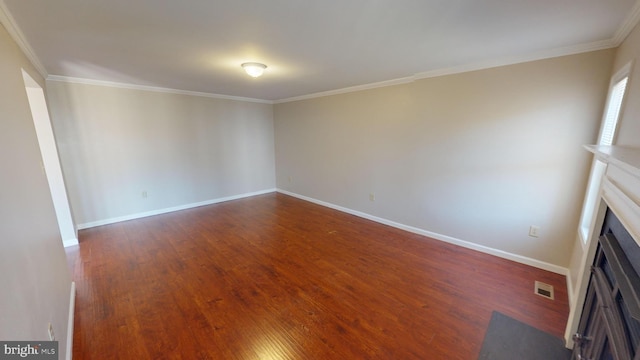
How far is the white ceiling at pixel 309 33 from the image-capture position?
4.81ft

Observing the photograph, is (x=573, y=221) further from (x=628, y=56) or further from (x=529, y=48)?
(x=529, y=48)

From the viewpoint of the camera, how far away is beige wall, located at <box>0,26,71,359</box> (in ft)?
3.22

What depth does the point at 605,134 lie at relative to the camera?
203 centimetres

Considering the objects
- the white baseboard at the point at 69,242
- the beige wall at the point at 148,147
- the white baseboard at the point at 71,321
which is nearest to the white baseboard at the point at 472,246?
the beige wall at the point at 148,147

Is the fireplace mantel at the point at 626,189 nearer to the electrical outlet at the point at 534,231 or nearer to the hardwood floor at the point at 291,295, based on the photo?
the hardwood floor at the point at 291,295

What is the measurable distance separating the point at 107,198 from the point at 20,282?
11.8 ft

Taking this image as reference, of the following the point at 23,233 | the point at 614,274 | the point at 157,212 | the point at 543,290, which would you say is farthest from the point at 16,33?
the point at 543,290

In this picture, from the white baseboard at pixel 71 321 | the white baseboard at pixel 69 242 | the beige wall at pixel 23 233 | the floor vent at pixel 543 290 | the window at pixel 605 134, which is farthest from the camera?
the white baseboard at pixel 69 242

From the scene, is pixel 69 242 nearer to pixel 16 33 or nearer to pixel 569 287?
pixel 16 33

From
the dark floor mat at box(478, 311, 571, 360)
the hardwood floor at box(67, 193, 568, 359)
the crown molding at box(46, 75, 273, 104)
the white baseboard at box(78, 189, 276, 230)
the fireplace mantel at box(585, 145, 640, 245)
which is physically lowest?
the dark floor mat at box(478, 311, 571, 360)

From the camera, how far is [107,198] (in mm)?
3895

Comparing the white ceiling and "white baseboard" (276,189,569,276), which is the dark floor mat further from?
the white ceiling

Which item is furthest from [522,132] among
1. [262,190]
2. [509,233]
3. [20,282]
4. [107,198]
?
[107,198]

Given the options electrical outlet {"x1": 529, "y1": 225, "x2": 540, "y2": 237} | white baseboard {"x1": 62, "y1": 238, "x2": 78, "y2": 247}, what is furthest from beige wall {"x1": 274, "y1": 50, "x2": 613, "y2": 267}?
white baseboard {"x1": 62, "y1": 238, "x2": 78, "y2": 247}
